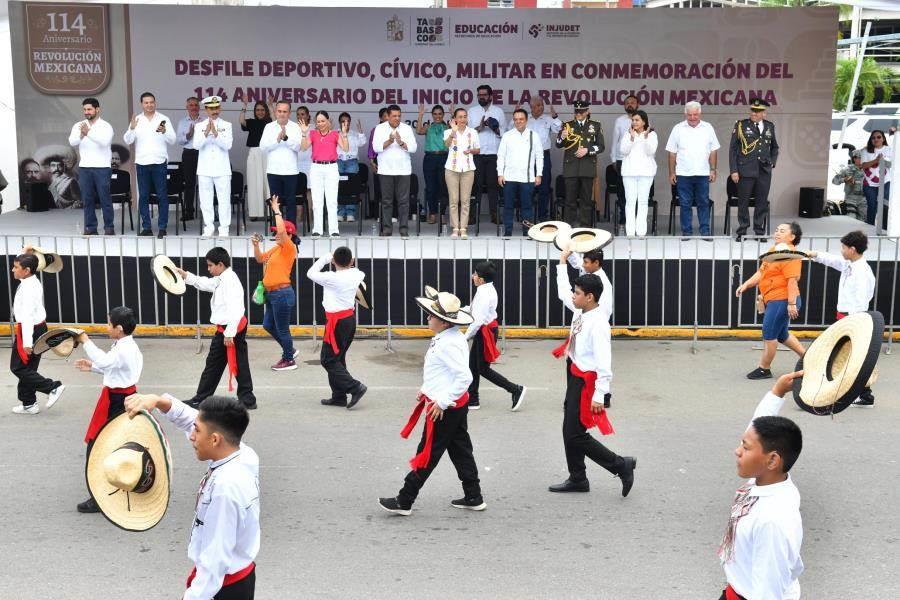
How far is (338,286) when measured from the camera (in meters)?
10.6

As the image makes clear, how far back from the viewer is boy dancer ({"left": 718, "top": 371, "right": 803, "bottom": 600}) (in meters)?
4.48

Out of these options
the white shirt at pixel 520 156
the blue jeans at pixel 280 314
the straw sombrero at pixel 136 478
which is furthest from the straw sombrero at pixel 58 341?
the white shirt at pixel 520 156

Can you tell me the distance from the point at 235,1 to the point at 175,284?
12566 mm

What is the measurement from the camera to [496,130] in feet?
55.9

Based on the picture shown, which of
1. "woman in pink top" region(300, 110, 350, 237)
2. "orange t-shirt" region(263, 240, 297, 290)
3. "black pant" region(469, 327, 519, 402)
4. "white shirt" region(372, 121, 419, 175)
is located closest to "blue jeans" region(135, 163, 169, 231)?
"woman in pink top" region(300, 110, 350, 237)

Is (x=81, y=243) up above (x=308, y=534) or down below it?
above

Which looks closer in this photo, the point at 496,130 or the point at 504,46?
the point at 496,130

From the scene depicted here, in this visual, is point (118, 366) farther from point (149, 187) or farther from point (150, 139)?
point (149, 187)

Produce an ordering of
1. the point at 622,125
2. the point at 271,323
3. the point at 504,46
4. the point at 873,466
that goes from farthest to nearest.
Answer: the point at 504,46 < the point at 622,125 < the point at 271,323 < the point at 873,466

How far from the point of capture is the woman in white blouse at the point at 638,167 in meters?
15.5

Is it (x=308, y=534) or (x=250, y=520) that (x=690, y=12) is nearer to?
(x=308, y=534)

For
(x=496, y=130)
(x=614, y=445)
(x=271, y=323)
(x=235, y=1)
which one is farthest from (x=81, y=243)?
(x=235, y=1)

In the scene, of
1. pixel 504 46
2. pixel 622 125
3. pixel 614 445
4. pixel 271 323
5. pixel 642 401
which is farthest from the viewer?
pixel 504 46

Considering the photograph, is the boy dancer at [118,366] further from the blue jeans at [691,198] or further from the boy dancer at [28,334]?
the blue jeans at [691,198]
